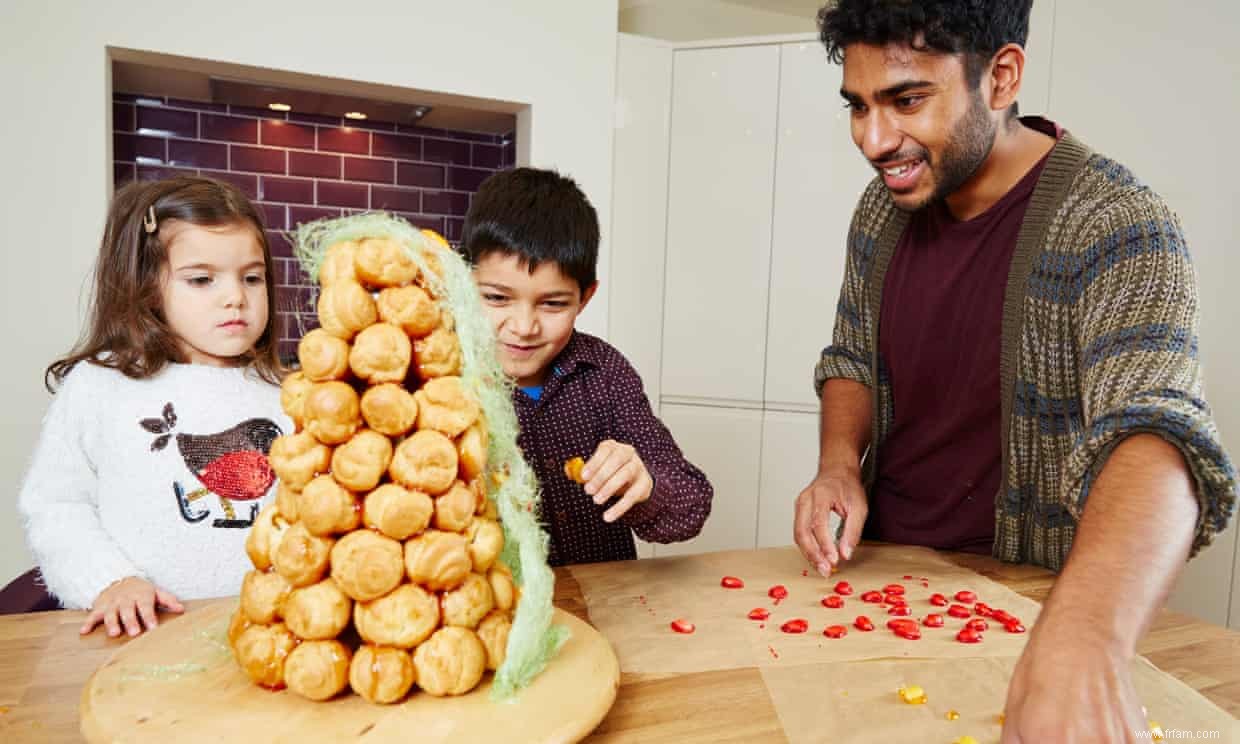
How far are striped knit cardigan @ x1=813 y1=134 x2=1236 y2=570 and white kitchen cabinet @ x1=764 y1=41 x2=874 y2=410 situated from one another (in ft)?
6.96

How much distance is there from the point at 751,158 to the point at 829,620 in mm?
2757

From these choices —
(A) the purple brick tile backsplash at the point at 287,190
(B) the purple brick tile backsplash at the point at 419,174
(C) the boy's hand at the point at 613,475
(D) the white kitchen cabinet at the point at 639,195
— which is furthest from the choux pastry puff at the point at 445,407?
(B) the purple brick tile backsplash at the point at 419,174

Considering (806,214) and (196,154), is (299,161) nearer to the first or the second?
(196,154)

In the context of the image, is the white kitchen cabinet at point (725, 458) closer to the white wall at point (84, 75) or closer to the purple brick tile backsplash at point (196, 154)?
the white wall at point (84, 75)

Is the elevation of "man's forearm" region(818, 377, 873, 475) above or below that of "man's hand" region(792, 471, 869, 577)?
above

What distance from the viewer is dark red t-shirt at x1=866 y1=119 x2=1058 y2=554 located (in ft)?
4.93

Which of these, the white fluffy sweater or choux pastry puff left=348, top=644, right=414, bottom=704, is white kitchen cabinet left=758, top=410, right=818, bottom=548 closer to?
the white fluffy sweater

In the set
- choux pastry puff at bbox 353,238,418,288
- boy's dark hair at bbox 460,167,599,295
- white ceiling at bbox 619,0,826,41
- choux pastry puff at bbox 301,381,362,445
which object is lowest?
choux pastry puff at bbox 301,381,362,445

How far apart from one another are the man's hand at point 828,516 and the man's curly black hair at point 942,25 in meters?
0.72

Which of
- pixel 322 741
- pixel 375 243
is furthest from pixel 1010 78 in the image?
pixel 322 741

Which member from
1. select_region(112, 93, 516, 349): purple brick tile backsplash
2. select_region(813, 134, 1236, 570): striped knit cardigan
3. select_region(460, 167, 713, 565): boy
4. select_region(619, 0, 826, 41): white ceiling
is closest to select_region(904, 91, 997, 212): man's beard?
select_region(813, 134, 1236, 570): striped knit cardigan

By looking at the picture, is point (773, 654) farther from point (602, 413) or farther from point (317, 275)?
point (602, 413)

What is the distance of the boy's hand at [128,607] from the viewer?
106 centimetres

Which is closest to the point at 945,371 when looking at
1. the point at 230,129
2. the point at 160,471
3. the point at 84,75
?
the point at 160,471
